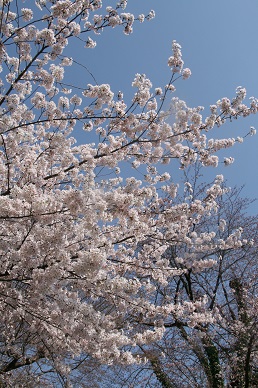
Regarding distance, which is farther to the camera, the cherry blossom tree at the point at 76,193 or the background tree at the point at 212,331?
the background tree at the point at 212,331

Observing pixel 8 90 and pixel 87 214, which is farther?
pixel 8 90

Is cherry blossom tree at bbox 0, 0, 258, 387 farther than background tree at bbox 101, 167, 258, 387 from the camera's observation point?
No

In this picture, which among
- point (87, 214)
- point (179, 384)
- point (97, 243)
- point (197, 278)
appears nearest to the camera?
point (87, 214)

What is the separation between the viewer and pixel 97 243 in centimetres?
461

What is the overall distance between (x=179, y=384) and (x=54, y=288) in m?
7.39

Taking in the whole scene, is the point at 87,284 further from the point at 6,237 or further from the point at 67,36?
the point at 67,36

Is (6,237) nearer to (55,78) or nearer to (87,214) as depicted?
(87,214)

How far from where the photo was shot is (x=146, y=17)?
5.36 meters

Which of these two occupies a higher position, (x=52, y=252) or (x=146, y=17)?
(x=146, y=17)

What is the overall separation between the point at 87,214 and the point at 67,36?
8.72 ft

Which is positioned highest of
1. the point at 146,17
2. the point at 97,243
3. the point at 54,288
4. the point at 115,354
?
the point at 146,17

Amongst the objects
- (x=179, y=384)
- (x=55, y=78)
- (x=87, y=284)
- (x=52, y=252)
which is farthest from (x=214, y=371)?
(x=55, y=78)

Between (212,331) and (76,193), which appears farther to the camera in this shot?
(212,331)

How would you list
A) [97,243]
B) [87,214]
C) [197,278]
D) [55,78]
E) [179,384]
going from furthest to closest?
[197,278]
[179,384]
[55,78]
[97,243]
[87,214]
